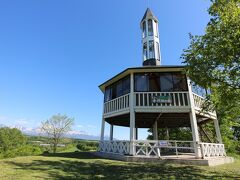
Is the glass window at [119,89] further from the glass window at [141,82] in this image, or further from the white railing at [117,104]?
the glass window at [141,82]

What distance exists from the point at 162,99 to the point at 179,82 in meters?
2.00

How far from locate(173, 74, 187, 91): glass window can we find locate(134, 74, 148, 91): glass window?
2.14 meters

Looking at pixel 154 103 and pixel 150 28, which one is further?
pixel 150 28

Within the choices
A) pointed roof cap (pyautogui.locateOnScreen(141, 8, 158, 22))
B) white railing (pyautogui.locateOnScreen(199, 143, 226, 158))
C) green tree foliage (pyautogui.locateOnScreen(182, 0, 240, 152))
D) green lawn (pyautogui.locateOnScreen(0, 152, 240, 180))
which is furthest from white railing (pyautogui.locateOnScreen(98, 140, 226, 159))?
pointed roof cap (pyautogui.locateOnScreen(141, 8, 158, 22))

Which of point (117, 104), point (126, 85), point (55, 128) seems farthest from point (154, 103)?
point (55, 128)

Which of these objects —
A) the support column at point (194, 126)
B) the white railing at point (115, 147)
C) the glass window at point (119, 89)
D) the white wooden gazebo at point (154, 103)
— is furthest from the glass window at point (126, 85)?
the support column at point (194, 126)

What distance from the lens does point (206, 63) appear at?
29.7 ft

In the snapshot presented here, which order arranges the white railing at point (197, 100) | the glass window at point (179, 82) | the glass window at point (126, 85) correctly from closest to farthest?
1. the glass window at point (179, 82)
2. the white railing at point (197, 100)
3. the glass window at point (126, 85)

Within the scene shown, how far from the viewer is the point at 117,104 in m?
14.9

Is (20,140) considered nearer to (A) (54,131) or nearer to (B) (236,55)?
(A) (54,131)

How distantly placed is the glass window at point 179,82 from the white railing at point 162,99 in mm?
496

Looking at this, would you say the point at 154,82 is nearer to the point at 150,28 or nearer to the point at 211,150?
the point at 211,150

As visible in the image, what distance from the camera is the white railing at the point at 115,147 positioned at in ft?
41.2

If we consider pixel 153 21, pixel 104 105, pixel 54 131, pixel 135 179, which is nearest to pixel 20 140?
pixel 54 131
